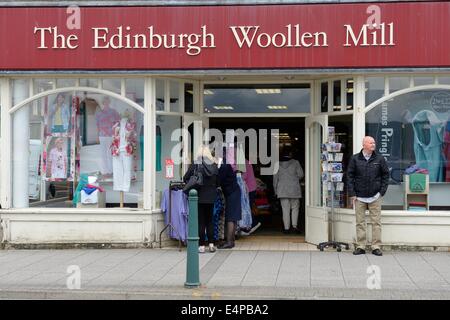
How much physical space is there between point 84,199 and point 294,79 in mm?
4380

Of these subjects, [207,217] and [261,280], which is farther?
[207,217]

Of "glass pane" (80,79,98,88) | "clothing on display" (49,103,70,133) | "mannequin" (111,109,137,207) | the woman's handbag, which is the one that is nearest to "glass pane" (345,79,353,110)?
the woman's handbag

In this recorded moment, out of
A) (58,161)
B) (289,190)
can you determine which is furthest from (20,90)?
(289,190)

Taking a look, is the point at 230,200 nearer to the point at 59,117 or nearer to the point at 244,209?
the point at 244,209

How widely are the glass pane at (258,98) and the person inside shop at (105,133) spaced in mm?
1805

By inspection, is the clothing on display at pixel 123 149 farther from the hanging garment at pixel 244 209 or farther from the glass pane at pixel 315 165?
the glass pane at pixel 315 165

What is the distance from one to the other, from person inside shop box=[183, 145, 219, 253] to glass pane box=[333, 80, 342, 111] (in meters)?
2.38

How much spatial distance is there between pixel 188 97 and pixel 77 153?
2287 mm

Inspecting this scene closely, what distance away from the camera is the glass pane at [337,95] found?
1105 cm

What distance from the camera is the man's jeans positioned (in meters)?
10.2

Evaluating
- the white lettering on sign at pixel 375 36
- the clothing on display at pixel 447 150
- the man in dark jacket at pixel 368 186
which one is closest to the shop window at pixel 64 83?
the white lettering on sign at pixel 375 36

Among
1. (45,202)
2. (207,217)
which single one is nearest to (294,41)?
(207,217)

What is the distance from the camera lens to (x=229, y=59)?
1062cm

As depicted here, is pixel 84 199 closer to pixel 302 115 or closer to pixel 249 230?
pixel 249 230
